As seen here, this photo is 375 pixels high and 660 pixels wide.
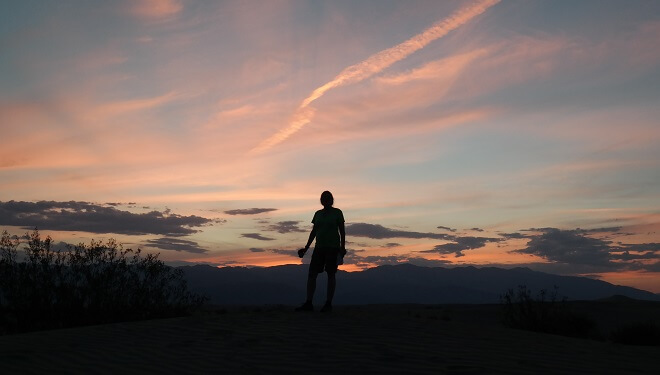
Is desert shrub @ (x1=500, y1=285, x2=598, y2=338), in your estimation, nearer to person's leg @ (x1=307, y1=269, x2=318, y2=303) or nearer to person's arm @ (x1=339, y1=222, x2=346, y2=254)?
person's arm @ (x1=339, y1=222, x2=346, y2=254)

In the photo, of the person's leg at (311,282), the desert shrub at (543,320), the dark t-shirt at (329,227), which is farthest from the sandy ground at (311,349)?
the desert shrub at (543,320)

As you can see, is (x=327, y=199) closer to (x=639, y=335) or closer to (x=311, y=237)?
(x=311, y=237)

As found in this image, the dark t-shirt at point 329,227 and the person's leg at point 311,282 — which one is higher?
the dark t-shirt at point 329,227

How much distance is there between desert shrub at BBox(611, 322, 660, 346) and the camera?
13.8 m

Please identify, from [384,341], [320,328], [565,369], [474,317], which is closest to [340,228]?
[320,328]

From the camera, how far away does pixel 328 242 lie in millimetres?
11047

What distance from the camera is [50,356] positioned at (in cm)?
832

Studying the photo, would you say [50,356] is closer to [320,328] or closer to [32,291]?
[320,328]

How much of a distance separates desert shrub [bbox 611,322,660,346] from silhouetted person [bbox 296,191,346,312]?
24.2 feet

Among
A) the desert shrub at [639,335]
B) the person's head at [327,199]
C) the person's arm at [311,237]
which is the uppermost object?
the person's head at [327,199]

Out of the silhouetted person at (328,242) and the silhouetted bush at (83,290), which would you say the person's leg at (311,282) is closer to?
the silhouetted person at (328,242)

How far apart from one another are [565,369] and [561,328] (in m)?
8.27

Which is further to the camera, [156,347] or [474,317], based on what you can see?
[474,317]

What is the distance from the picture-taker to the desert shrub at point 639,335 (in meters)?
13.8
